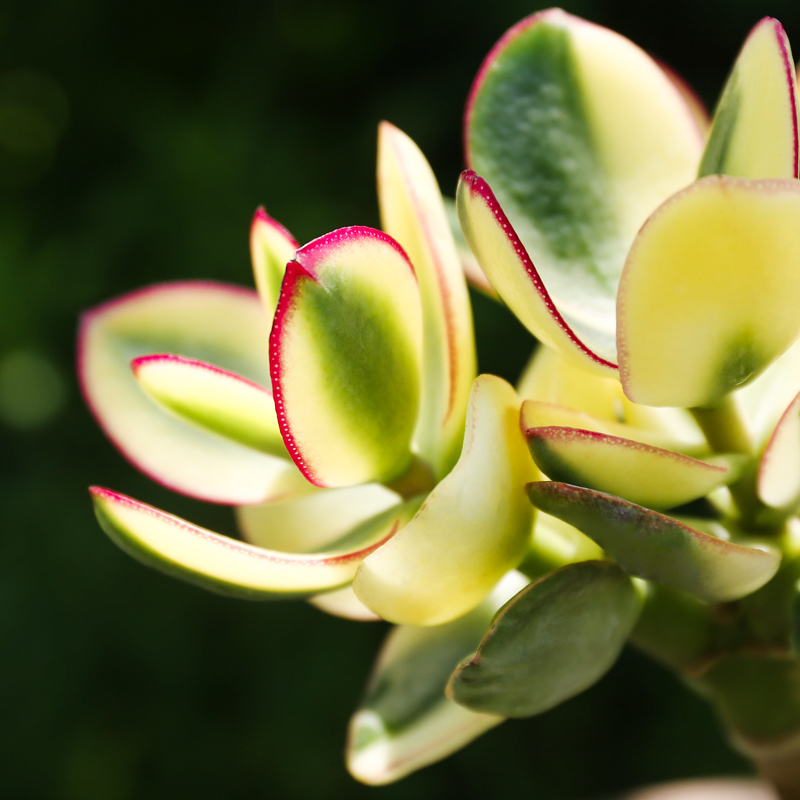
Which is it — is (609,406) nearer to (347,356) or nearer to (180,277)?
(347,356)

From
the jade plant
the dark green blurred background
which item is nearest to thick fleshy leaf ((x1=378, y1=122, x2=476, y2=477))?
the jade plant

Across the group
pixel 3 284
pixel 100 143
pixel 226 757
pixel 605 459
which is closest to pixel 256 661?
pixel 226 757

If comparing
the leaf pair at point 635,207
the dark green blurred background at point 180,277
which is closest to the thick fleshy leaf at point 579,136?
the leaf pair at point 635,207

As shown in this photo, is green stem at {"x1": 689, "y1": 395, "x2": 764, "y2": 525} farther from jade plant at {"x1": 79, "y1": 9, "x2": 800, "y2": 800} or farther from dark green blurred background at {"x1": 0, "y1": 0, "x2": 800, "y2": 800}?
dark green blurred background at {"x1": 0, "y1": 0, "x2": 800, "y2": 800}

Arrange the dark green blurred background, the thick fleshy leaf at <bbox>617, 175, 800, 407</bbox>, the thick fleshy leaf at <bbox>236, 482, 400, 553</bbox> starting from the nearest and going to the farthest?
the thick fleshy leaf at <bbox>617, 175, 800, 407</bbox> → the thick fleshy leaf at <bbox>236, 482, 400, 553</bbox> → the dark green blurred background

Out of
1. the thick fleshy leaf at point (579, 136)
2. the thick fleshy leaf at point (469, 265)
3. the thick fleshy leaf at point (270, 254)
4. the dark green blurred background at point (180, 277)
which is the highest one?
the thick fleshy leaf at point (579, 136)

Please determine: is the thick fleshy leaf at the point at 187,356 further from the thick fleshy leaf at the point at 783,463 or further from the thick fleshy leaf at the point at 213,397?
the thick fleshy leaf at the point at 783,463
